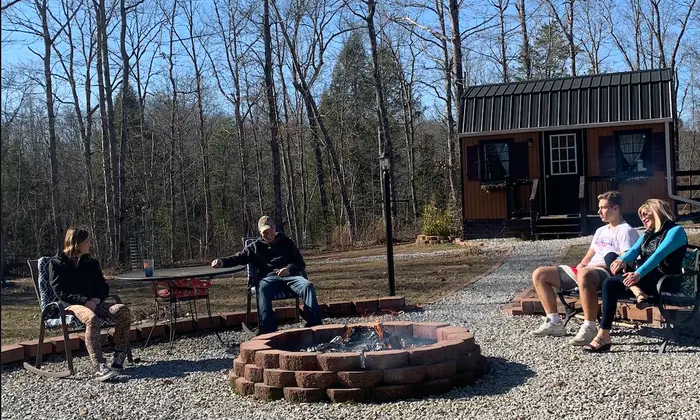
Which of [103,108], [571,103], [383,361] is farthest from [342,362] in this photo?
[103,108]

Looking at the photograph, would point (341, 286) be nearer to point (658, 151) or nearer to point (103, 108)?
point (658, 151)

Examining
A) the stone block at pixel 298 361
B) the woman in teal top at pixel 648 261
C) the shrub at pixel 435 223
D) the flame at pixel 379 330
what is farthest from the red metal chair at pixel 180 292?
the shrub at pixel 435 223

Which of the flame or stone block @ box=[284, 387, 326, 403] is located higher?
the flame

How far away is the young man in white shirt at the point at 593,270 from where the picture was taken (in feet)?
18.1

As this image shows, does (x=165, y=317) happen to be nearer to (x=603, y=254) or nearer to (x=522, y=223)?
(x=603, y=254)

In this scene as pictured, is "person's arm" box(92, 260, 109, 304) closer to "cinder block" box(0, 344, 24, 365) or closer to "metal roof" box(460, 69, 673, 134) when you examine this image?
"cinder block" box(0, 344, 24, 365)

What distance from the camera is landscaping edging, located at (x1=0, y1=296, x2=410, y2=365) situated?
19.7ft

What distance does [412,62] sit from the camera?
33969 millimetres

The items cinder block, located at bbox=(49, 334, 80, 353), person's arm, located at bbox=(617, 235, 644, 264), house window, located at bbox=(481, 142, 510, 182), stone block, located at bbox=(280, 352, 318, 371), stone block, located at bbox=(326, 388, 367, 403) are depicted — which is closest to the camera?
stone block, located at bbox=(326, 388, 367, 403)

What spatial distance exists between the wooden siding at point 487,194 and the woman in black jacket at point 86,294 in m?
12.6

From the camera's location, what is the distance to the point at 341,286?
1031 cm

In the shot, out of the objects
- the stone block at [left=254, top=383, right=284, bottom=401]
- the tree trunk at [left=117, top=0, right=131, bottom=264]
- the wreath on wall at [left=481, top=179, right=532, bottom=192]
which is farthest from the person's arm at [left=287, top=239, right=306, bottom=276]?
the tree trunk at [left=117, top=0, right=131, bottom=264]

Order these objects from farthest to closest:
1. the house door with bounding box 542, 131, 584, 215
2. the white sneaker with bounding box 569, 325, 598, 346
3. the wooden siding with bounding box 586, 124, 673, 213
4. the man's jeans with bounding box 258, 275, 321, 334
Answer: the house door with bounding box 542, 131, 584, 215 < the wooden siding with bounding box 586, 124, 673, 213 < the man's jeans with bounding box 258, 275, 321, 334 < the white sneaker with bounding box 569, 325, 598, 346

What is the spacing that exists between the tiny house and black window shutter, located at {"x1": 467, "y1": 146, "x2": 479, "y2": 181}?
2 cm
